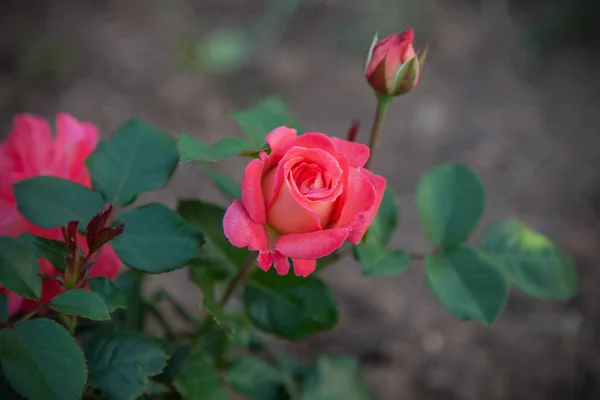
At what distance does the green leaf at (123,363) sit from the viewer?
434 millimetres

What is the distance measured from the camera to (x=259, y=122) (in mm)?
537

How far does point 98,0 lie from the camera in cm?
158

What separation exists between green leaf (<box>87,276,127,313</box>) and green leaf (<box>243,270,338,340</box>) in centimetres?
15

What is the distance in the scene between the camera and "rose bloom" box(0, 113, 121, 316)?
18.3 inches

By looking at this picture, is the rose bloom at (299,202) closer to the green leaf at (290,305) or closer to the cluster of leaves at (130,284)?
the cluster of leaves at (130,284)

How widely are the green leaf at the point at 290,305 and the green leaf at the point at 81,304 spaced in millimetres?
186

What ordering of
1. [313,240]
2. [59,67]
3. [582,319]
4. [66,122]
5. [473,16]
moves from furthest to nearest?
[473,16]
[59,67]
[582,319]
[66,122]
[313,240]

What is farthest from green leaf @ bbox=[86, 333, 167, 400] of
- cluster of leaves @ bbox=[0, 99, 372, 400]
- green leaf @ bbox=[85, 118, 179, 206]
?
green leaf @ bbox=[85, 118, 179, 206]

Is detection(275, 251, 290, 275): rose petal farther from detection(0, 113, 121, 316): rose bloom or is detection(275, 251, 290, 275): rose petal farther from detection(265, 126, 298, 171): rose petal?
detection(0, 113, 121, 316): rose bloom

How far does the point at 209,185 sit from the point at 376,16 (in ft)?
2.40

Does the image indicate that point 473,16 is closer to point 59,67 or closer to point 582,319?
point 582,319

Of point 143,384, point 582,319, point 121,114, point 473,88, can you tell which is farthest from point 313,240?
point 473,88

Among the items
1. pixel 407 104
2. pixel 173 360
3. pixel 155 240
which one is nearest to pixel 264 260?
pixel 155 240

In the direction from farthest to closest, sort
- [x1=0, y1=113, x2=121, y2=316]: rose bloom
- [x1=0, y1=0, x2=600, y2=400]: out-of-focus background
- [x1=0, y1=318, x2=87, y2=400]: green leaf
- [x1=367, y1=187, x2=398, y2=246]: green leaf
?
[x1=0, y1=0, x2=600, y2=400]: out-of-focus background → [x1=367, y1=187, x2=398, y2=246]: green leaf → [x1=0, y1=113, x2=121, y2=316]: rose bloom → [x1=0, y1=318, x2=87, y2=400]: green leaf
